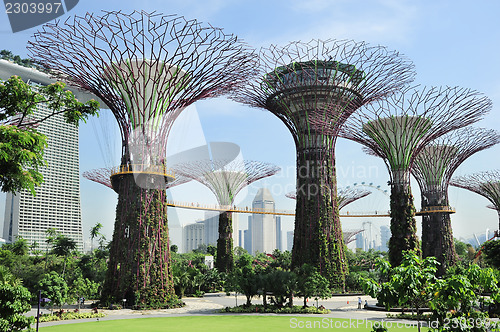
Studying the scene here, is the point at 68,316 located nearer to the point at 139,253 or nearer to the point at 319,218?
the point at 139,253

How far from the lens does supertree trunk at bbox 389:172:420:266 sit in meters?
27.4

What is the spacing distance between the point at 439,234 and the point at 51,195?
9120cm

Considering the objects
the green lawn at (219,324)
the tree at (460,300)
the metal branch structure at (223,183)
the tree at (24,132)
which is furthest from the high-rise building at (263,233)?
the tree at (460,300)

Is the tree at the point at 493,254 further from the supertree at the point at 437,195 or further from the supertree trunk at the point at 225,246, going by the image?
the supertree trunk at the point at 225,246

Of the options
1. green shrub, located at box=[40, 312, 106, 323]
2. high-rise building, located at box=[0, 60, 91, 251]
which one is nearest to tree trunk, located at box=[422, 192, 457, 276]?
green shrub, located at box=[40, 312, 106, 323]

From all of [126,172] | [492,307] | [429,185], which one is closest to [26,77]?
[126,172]

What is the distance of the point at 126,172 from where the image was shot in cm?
2711

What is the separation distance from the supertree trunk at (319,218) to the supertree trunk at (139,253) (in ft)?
34.9

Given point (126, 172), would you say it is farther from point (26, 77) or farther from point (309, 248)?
point (26, 77)

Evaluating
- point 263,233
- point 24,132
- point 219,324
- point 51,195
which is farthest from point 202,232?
point 24,132

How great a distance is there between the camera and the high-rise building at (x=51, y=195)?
98.1 metres

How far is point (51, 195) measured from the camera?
102875mm

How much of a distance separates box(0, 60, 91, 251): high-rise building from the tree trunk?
270 feet

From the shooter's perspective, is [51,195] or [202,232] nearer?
[51,195]
